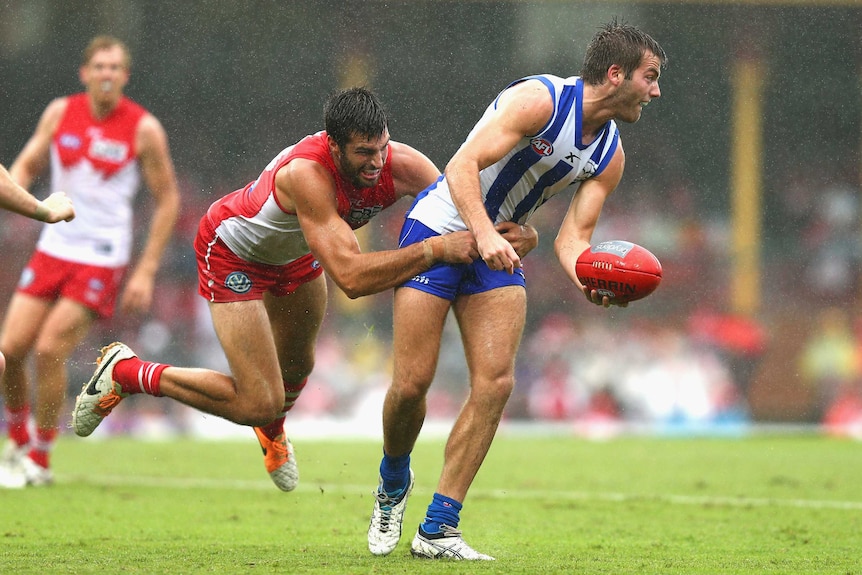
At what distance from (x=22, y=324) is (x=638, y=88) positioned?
461 cm

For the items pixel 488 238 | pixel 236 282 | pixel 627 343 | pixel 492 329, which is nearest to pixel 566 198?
pixel 627 343

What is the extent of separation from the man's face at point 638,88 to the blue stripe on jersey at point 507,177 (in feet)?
1.40

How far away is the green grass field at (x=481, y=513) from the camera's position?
16.3 ft

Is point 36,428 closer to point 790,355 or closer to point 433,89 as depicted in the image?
point 433,89

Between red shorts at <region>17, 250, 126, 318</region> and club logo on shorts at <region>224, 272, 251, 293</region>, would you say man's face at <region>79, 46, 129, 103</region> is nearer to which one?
red shorts at <region>17, 250, 126, 318</region>

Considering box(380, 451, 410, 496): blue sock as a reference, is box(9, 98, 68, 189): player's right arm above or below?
above

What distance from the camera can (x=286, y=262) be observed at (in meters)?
6.18

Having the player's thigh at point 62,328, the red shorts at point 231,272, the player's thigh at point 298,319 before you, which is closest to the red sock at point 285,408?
the player's thigh at point 298,319

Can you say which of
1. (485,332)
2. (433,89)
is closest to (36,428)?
(485,332)

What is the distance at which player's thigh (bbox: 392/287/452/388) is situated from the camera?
5207 mm

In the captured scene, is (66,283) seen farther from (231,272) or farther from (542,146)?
(542,146)

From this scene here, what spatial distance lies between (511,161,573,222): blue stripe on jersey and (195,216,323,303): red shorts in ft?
4.21

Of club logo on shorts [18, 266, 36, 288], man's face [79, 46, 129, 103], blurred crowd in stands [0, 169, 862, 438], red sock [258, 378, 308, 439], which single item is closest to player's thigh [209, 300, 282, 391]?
red sock [258, 378, 308, 439]

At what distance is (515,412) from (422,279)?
9.94 meters
